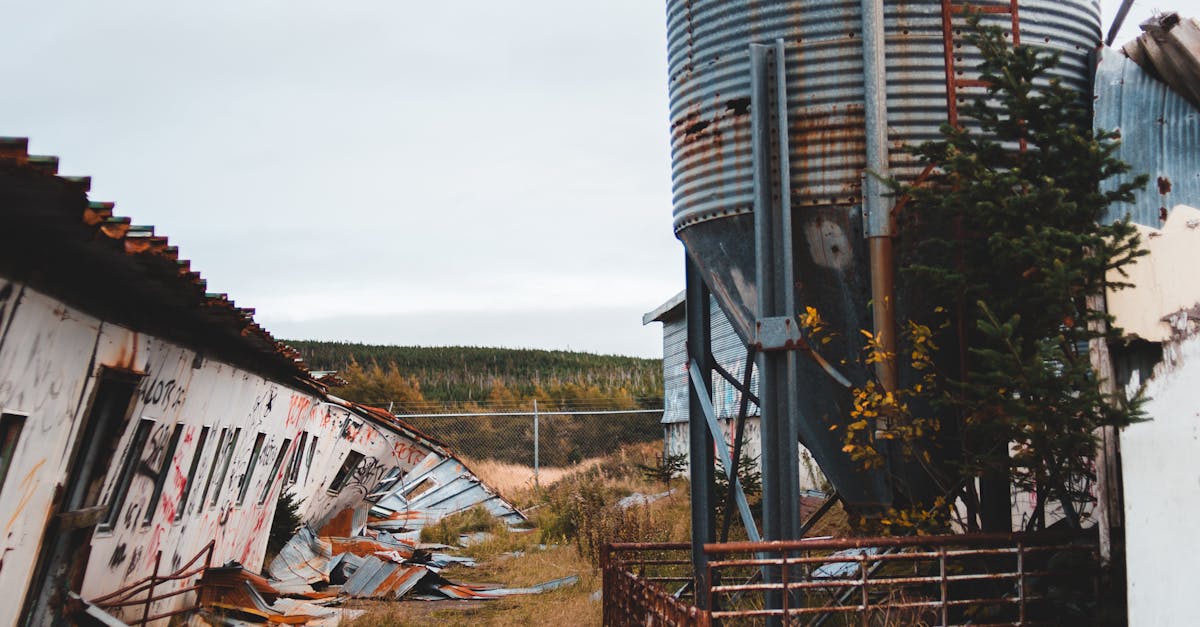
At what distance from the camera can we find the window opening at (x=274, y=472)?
1477cm

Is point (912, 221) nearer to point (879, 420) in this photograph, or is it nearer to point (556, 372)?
point (879, 420)

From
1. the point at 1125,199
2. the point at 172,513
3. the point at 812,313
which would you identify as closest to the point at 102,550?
the point at 172,513

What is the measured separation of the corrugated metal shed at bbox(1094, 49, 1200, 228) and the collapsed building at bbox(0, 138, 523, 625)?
596 centimetres

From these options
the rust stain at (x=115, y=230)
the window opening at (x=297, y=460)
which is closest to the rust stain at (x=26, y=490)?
the rust stain at (x=115, y=230)

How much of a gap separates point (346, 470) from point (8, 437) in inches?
584

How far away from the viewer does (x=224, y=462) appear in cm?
1206

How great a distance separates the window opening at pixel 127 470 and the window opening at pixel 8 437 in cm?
219

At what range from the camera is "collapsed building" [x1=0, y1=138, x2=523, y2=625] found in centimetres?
617

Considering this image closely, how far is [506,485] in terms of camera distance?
94.6 feet

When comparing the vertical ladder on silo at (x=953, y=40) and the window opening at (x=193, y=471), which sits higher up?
the vertical ladder on silo at (x=953, y=40)

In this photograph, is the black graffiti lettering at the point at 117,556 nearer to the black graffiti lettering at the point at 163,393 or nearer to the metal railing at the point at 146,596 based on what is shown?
the metal railing at the point at 146,596

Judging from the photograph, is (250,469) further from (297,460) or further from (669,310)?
(669,310)

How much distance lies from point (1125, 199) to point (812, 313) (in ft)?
6.95

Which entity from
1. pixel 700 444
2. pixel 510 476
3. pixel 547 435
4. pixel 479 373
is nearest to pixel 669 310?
pixel 510 476
